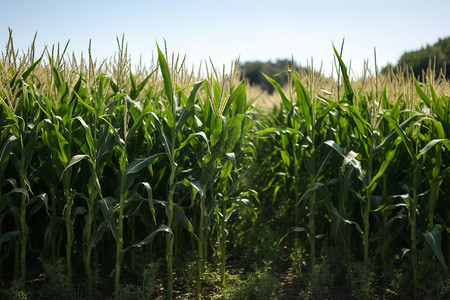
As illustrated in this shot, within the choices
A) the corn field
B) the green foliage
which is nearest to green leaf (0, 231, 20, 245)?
the corn field

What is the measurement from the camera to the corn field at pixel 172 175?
3896mm

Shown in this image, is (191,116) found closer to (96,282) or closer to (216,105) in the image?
(216,105)

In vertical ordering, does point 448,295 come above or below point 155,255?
below

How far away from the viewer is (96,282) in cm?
411

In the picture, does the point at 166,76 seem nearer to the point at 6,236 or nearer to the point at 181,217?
the point at 181,217

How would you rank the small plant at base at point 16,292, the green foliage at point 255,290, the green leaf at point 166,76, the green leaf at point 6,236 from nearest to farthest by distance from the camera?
the small plant at base at point 16,292 → the green leaf at point 6,236 → the green leaf at point 166,76 → the green foliage at point 255,290

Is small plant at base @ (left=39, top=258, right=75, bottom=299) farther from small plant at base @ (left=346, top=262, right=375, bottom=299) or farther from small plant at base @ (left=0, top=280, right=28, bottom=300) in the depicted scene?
small plant at base @ (left=346, top=262, right=375, bottom=299)

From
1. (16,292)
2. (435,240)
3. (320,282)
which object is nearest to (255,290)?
(320,282)

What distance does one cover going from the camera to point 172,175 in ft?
12.8

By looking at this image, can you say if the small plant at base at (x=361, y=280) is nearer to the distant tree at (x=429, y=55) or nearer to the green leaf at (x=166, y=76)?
the green leaf at (x=166, y=76)

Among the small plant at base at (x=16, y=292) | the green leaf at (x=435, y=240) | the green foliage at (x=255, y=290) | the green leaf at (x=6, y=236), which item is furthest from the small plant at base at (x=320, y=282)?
the green leaf at (x=6, y=236)

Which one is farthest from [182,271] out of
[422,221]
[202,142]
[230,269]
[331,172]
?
[422,221]

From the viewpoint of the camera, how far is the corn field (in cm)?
390

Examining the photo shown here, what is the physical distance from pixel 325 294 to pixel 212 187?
5.16 feet
